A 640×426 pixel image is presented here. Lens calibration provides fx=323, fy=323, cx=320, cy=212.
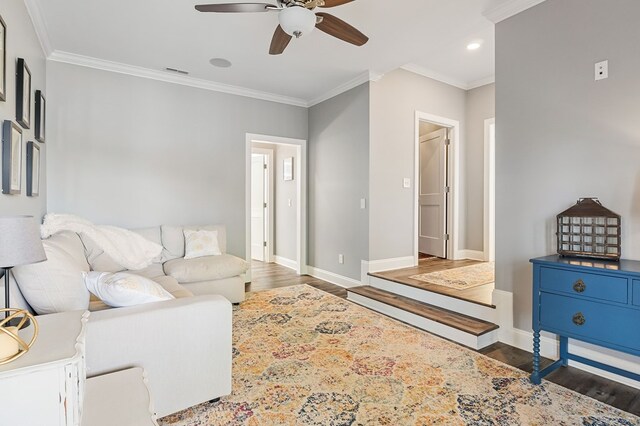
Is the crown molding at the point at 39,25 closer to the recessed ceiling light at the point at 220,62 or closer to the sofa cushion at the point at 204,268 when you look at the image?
the recessed ceiling light at the point at 220,62

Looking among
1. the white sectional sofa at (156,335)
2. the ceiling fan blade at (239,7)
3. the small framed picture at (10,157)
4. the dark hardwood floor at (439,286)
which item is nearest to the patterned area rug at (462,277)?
the dark hardwood floor at (439,286)

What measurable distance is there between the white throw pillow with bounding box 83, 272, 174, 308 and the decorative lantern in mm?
2667

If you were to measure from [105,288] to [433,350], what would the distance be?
7.61ft

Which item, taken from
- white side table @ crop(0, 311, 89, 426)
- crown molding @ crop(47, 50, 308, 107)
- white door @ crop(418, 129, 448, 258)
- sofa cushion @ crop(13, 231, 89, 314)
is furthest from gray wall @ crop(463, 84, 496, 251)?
white side table @ crop(0, 311, 89, 426)

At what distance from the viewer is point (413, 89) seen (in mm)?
4465

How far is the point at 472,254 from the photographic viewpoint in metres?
5.10

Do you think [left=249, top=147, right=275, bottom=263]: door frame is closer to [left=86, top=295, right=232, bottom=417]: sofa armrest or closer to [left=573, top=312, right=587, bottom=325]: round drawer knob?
[left=86, top=295, right=232, bottom=417]: sofa armrest

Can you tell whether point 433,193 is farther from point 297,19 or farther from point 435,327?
point 297,19

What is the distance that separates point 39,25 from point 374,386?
13.2ft

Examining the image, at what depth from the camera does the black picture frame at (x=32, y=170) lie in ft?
8.48

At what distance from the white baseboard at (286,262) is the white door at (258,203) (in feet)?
1.16

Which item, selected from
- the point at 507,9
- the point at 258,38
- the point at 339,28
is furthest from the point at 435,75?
the point at 339,28

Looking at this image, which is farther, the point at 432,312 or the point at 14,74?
the point at 432,312

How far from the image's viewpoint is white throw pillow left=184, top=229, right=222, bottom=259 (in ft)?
12.5
